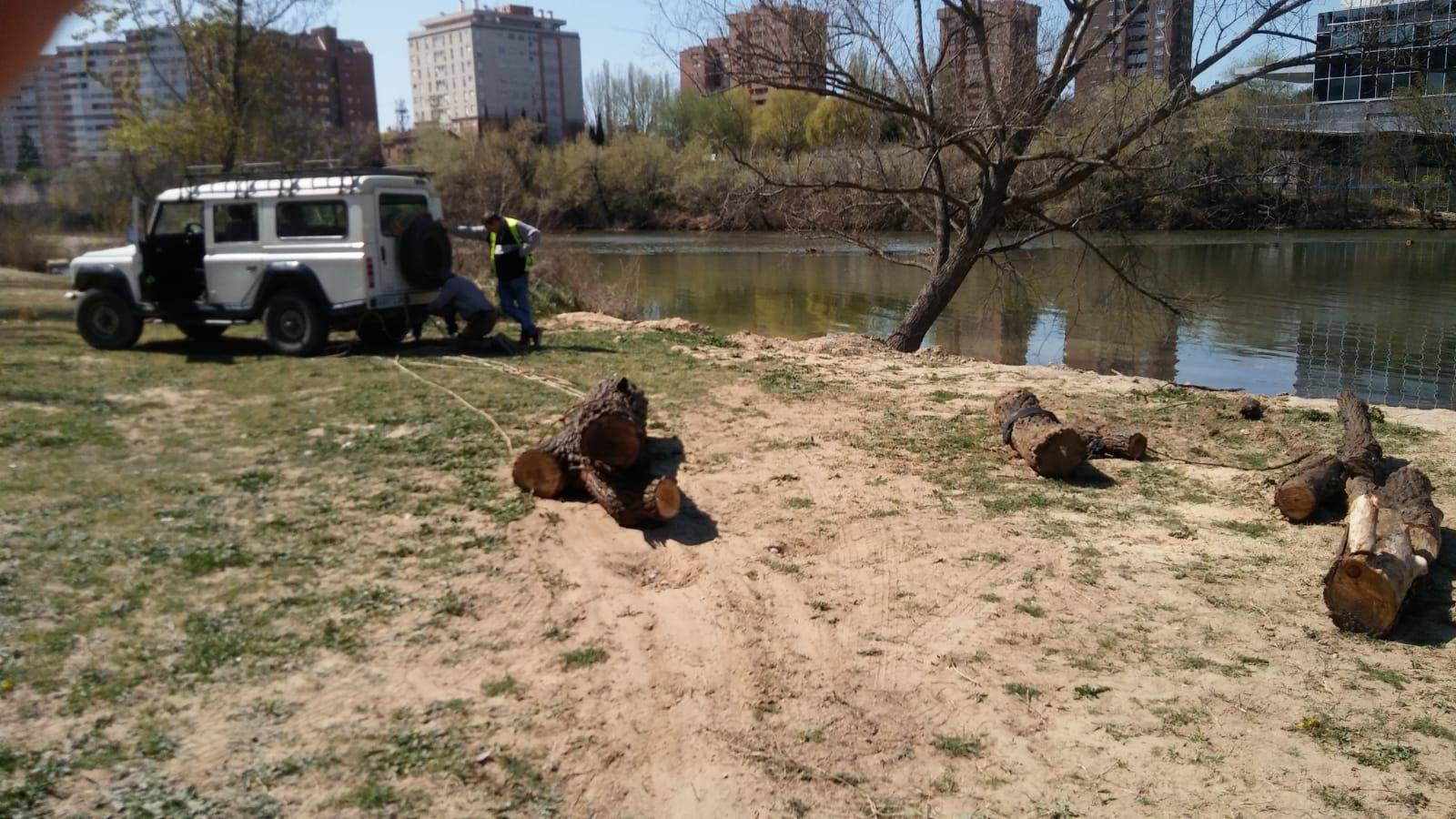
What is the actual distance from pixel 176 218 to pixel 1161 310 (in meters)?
16.7

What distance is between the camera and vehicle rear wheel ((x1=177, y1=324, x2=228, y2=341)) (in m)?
13.4

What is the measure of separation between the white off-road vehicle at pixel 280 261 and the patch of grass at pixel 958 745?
372 inches

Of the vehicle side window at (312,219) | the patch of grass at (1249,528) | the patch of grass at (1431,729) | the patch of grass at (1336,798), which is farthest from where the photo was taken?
the vehicle side window at (312,219)

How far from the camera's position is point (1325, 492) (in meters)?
7.59

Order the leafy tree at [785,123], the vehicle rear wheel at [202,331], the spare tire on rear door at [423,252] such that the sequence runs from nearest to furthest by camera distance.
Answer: the spare tire on rear door at [423,252]
the vehicle rear wheel at [202,331]
the leafy tree at [785,123]

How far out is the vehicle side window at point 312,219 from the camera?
12.2m

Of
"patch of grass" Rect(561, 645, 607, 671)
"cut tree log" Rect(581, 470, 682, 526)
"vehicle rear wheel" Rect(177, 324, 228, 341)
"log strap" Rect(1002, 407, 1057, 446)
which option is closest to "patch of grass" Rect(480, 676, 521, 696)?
"patch of grass" Rect(561, 645, 607, 671)

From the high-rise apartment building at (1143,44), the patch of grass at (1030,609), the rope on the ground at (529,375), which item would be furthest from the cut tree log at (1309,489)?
the high-rise apartment building at (1143,44)

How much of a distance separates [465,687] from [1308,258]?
40.3m

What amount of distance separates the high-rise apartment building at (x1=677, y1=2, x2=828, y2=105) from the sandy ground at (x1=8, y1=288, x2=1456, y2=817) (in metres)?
8.18

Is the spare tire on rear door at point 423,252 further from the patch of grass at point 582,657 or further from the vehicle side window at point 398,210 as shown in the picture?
the patch of grass at point 582,657

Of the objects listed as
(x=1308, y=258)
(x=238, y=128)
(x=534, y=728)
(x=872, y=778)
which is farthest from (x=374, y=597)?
(x=1308, y=258)

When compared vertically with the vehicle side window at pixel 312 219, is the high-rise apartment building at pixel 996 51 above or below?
above

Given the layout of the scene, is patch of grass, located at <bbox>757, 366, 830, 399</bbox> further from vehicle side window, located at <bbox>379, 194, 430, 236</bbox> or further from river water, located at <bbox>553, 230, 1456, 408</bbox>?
river water, located at <bbox>553, 230, 1456, 408</bbox>
